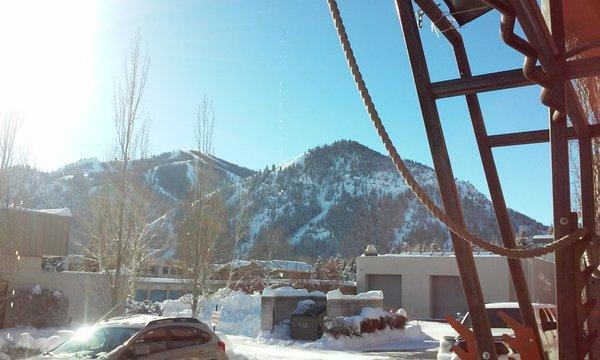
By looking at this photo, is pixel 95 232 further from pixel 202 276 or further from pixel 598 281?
pixel 598 281

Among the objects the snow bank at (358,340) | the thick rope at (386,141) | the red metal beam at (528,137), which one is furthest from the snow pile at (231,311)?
the thick rope at (386,141)

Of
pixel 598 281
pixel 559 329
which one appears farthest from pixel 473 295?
pixel 598 281

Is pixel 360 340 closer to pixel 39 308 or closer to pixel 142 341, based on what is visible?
pixel 39 308

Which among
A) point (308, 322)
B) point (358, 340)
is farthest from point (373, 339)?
point (308, 322)

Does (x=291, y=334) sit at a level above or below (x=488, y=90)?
below

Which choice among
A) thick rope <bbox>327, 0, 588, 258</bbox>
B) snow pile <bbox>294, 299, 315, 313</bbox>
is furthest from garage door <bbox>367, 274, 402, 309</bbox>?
thick rope <bbox>327, 0, 588, 258</bbox>

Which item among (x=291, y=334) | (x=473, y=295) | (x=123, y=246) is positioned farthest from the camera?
(x=291, y=334)

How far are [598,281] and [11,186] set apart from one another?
2265cm

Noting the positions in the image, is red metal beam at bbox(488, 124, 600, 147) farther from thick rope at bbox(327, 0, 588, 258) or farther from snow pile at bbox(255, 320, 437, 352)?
snow pile at bbox(255, 320, 437, 352)

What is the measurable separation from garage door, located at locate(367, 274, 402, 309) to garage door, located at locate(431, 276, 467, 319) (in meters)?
2.23

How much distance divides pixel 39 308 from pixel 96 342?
15.7 m

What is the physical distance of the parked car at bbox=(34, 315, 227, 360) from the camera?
959 centimetres

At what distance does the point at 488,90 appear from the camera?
3031mm

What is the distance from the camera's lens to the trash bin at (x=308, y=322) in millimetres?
22922
